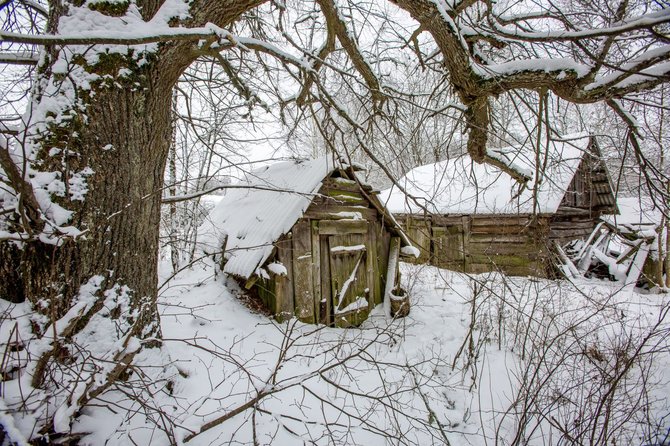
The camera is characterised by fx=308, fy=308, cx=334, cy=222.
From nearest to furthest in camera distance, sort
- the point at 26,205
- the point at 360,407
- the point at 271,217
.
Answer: the point at 26,205 < the point at 360,407 < the point at 271,217

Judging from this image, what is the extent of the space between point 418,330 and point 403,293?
1.16 m

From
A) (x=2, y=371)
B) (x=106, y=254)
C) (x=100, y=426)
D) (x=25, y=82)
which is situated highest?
(x=25, y=82)

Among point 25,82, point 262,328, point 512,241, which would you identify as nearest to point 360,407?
point 262,328

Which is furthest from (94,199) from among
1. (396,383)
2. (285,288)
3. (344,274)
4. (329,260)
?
(344,274)

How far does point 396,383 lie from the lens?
2.92 meters

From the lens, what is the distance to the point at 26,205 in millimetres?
1589

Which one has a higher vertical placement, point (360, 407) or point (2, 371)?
point (2, 371)

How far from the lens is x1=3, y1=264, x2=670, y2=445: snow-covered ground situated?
6.00ft

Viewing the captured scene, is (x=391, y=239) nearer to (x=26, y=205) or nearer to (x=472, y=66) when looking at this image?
(x=472, y=66)

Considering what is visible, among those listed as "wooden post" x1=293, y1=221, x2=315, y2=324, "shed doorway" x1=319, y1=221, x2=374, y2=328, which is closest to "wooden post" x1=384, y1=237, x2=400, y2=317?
"shed doorway" x1=319, y1=221, x2=374, y2=328

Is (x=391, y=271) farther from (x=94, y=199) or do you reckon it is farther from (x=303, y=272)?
(x=94, y=199)

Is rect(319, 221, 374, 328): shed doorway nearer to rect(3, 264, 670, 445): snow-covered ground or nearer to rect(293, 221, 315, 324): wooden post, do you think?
rect(293, 221, 315, 324): wooden post

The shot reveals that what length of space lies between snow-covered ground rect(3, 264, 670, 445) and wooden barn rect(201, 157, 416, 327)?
549 millimetres

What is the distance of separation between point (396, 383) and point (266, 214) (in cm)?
400
